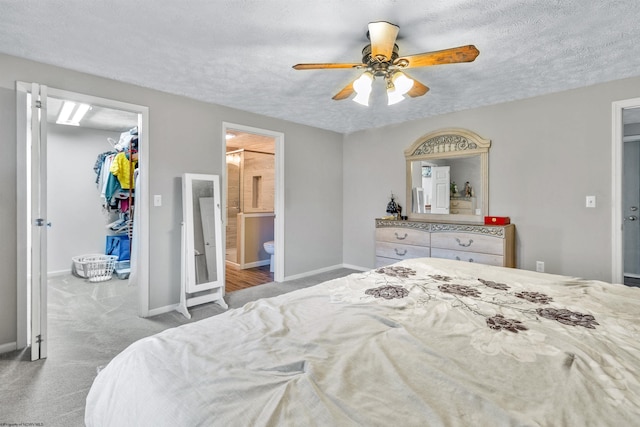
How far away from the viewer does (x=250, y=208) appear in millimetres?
6055

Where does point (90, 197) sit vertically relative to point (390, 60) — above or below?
below

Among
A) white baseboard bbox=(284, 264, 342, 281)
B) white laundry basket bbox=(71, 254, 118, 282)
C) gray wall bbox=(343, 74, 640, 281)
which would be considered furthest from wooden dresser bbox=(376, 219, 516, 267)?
white laundry basket bbox=(71, 254, 118, 282)

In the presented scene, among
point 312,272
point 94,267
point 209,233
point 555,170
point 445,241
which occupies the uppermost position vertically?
point 555,170

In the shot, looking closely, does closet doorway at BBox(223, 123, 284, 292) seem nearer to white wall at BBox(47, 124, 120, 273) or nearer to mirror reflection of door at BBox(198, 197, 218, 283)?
mirror reflection of door at BBox(198, 197, 218, 283)

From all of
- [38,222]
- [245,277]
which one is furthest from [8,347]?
[245,277]

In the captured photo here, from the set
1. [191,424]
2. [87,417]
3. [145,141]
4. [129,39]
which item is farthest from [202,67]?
[191,424]

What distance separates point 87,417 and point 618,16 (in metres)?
3.28

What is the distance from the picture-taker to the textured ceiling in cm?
188

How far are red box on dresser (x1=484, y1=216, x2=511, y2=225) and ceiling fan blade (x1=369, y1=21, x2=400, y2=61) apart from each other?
7.67 ft

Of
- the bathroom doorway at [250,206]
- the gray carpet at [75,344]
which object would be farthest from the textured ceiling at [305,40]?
the bathroom doorway at [250,206]

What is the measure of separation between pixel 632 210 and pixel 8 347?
7.27 meters

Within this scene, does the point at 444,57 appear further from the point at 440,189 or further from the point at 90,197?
the point at 90,197

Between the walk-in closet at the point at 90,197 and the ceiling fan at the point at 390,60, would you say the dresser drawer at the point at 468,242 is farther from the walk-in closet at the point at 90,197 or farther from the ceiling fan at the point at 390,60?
the walk-in closet at the point at 90,197

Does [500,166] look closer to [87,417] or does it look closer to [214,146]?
[214,146]
